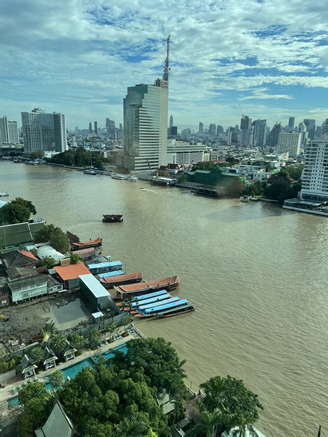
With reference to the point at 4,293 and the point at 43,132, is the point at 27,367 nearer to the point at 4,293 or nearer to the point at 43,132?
the point at 4,293

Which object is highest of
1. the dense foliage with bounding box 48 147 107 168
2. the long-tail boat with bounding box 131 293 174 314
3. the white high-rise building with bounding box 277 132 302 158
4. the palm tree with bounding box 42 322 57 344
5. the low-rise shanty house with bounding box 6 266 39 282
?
the white high-rise building with bounding box 277 132 302 158

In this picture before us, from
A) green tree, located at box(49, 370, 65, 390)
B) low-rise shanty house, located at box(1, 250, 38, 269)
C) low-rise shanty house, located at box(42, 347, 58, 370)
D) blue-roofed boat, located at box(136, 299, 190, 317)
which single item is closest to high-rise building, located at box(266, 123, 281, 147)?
blue-roofed boat, located at box(136, 299, 190, 317)

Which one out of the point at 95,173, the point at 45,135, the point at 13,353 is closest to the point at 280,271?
the point at 13,353

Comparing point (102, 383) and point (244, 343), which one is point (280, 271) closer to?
point (244, 343)

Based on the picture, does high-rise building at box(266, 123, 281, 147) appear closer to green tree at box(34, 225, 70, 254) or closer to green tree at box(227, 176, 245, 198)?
green tree at box(227, 176, 245, 198)

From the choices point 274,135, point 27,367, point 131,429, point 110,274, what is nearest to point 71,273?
point 110,274
